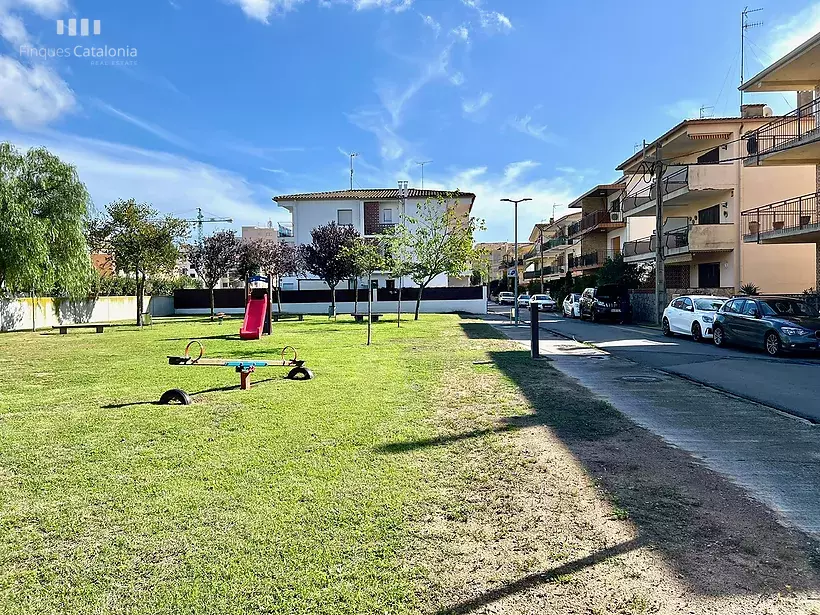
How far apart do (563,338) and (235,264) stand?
72.8 feet

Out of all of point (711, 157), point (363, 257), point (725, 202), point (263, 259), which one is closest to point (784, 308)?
point (725, 202)

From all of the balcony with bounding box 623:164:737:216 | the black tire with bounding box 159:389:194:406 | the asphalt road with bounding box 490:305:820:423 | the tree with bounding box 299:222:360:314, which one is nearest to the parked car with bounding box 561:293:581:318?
the balcony with bounding box 623:164:737:216

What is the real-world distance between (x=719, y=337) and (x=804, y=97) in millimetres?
13596

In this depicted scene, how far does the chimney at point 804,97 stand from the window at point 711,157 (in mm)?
8020

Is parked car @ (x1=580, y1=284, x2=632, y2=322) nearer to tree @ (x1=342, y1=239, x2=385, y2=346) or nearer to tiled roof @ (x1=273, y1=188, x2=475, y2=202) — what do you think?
tree @ (x1=342, y1=239, x2=385, y2=346)

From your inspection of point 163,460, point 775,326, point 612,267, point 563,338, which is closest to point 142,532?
point 163,460

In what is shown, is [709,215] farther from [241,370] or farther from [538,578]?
[538,578]

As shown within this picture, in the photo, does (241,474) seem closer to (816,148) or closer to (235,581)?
(235,581)

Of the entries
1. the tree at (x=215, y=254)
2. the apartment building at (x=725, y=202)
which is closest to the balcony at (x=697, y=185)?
the apartment building at (x=725, y=202)

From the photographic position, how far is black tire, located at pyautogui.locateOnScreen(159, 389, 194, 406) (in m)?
8.26

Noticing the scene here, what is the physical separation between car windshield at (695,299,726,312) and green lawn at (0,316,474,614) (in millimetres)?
13919

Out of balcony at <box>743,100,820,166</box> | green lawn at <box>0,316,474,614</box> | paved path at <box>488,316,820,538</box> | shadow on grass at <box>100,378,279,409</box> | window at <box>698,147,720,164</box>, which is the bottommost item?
paved path at <box>488,316,820,538</box>

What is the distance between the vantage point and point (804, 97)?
24531 mm

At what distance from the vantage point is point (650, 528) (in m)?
3.98
